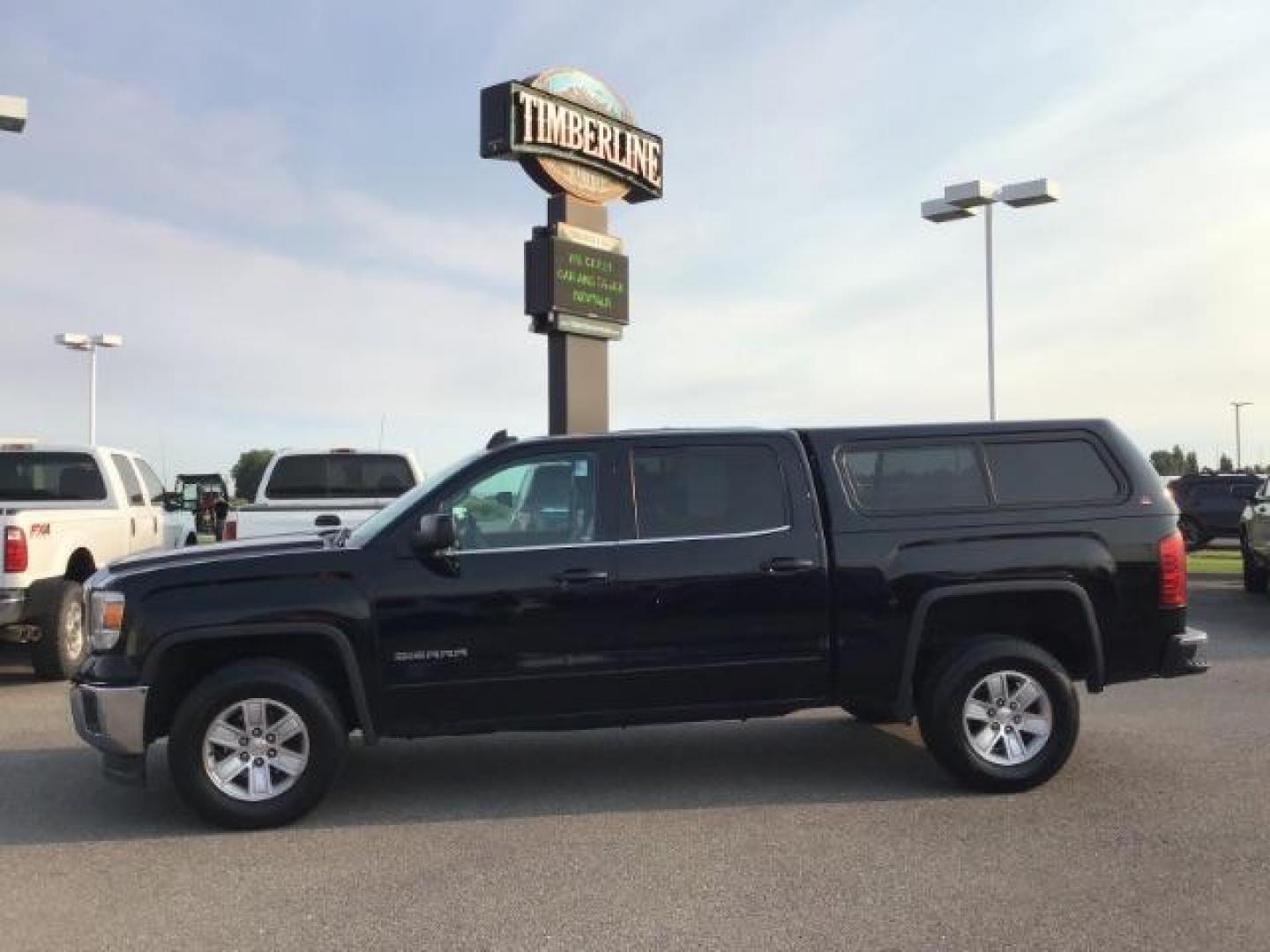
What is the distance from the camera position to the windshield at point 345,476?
11.8m

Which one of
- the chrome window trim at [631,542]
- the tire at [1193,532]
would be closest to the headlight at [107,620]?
the chrome window trim at [631,542]

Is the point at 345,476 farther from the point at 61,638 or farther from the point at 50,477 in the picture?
the point at 61,638

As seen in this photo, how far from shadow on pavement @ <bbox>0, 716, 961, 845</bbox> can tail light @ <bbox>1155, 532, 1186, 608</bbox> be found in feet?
4.86

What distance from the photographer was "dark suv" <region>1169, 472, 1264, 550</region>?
1000 inches

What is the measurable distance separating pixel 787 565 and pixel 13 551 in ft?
19.9

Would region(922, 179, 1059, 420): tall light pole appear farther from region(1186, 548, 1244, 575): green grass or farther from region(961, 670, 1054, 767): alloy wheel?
region(961, 670, 1054, 767): alloy wheel

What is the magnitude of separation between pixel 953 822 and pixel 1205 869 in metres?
1.08

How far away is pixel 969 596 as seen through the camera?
600cm

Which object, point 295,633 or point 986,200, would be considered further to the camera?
point 986,200

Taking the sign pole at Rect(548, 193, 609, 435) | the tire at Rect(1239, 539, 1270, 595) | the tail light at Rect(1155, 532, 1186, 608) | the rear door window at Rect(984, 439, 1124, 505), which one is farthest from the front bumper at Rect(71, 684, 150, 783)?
the tire at Rect(1239, 539, 1270, 595)

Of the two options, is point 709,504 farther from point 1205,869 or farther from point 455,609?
point 1205,869

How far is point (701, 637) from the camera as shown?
580 centimetres

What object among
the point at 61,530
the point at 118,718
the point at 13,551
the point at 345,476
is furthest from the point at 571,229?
the point at 118,718

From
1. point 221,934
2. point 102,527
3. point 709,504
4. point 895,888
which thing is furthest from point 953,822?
point 102,527
